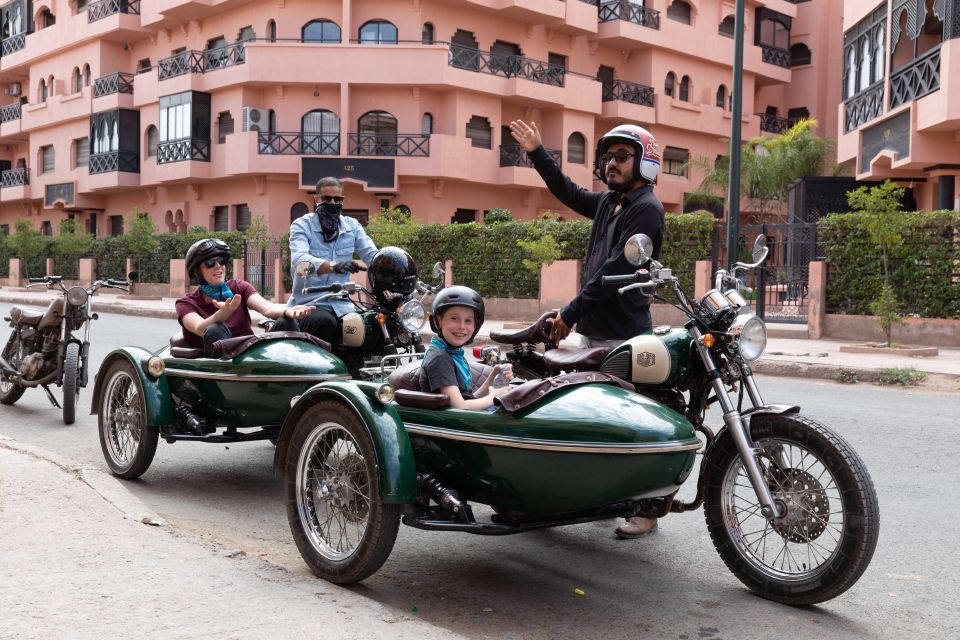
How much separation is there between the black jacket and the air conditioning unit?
1348 inches

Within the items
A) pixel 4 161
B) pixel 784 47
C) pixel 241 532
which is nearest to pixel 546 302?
pixel 241 532

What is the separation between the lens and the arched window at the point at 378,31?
1459 inches

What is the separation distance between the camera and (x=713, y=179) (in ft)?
125

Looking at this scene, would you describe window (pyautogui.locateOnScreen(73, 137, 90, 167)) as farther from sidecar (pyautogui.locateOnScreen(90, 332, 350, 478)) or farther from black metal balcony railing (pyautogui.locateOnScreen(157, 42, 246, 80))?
sidecar (pyautogui.locateOnScreen(90, 332, 350, 478))

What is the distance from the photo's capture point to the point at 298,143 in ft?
121

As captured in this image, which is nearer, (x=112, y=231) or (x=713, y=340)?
(x=713, y=340)

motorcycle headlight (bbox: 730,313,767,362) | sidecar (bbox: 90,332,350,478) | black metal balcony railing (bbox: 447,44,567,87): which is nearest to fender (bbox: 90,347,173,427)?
sidecar (bbox: 90,332,350,478)

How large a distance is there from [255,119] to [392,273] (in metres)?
32.7

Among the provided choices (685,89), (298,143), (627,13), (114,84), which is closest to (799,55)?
(685,89)

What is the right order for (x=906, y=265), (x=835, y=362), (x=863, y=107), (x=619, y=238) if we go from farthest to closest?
1. (x=863, y=107)
2. (x=906, y=265)
3. (x=835, y=362)
4. (x=619, y=238)

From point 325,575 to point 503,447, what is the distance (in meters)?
0.99

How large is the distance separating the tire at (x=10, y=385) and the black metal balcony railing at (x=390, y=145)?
27.4 m

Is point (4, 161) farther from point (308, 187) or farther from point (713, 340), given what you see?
point (713, 340)

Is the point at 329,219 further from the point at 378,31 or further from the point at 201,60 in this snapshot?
the point at 201,60
